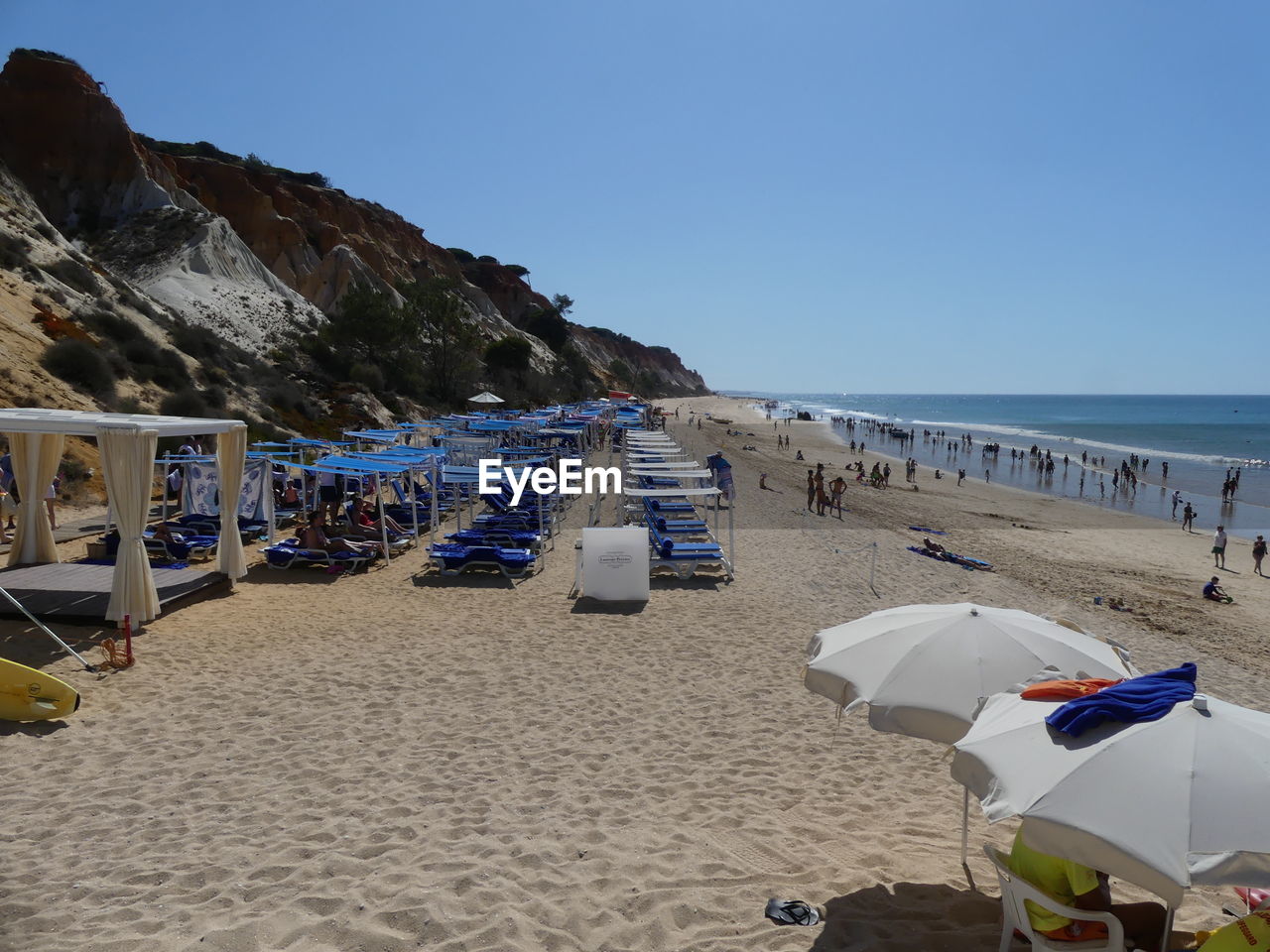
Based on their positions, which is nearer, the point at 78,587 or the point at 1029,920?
the point at 1029,920

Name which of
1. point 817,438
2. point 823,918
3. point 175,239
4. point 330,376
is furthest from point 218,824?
point 817,438

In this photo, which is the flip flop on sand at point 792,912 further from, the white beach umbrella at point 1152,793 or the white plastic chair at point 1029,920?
the white beach umbrella at point 1152,793

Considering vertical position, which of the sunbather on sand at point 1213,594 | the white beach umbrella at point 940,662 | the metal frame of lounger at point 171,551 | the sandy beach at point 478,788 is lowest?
the sunbather on sand at point 1213,594

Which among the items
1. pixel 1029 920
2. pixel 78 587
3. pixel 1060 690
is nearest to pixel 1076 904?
pixel 1029 920

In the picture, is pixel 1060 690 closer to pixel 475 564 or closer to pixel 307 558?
pixel 475 564

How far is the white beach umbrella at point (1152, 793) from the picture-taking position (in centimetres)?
230

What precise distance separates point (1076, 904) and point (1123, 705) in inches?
36.3

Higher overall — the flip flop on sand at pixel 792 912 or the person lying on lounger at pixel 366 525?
the person lying on lounger at pixel 366 525

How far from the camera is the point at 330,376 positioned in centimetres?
3509

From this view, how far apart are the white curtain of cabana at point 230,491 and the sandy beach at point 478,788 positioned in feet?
1.60

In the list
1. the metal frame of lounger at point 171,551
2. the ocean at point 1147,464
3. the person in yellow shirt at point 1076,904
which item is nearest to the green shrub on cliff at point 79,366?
the metal frame of lounger at point 171,551

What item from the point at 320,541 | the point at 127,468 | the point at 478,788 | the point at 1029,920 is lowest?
the point at 478,788

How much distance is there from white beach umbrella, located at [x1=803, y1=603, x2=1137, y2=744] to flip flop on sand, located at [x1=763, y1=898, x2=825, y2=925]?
107 cm

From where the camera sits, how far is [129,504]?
26.1 ft
